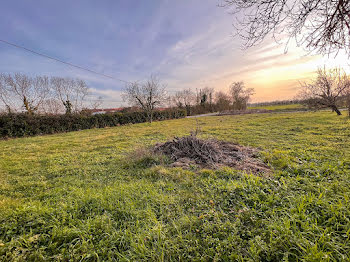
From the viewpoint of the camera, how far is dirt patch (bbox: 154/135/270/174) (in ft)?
11.9

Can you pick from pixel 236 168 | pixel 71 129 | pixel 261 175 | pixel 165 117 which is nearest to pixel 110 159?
pixel 236 168

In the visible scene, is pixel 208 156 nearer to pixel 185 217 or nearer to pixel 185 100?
pixel 185 217

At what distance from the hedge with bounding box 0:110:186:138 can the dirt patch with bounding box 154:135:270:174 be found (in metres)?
15.0

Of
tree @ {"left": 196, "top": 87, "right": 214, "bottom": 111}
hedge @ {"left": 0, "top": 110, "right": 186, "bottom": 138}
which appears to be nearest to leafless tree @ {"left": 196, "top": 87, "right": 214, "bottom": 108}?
tree @ {"left": 196, "top": 87, "right": 214, "bottom": 111}

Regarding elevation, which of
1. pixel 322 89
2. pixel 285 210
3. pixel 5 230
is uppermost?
pixel 322 89

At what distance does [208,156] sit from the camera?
13.5 feet

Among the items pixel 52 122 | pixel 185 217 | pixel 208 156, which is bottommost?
pixel 185 217

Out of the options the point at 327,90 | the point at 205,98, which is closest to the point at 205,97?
the point at 205,98

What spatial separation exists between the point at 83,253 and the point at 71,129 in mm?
17934

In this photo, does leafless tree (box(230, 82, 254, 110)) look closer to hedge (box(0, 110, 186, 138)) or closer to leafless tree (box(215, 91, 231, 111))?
leafless tree (box(215, 91, 231, 111))

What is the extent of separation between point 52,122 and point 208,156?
55.8 ft

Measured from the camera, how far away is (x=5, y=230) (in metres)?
1.80

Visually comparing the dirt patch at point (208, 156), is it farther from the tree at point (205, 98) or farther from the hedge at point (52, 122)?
the tree at point (205, 98)

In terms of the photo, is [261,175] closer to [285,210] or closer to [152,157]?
[285,210]
